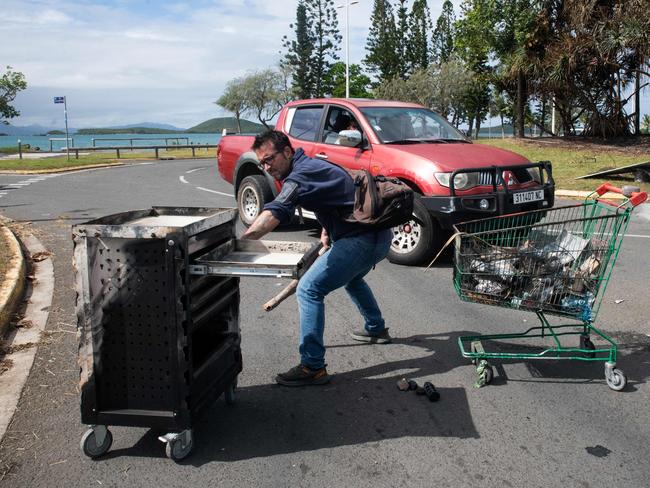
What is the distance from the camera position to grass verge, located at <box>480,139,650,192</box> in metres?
16.0

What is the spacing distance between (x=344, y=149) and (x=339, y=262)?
14.4ft

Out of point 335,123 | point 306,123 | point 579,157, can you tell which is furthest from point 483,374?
point 579,157

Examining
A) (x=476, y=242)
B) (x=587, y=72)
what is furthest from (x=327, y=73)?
(x=476, y=242)

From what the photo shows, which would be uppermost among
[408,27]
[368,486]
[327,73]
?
[408,27]

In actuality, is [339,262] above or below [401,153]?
below

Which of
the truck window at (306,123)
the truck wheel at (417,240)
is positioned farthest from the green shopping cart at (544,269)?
the truck window at (306,123)

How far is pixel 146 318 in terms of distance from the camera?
3.13m

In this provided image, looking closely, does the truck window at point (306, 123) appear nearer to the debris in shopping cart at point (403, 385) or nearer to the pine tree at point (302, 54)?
the debris in shopping cart at point (403, 385)

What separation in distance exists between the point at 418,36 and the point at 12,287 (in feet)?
207

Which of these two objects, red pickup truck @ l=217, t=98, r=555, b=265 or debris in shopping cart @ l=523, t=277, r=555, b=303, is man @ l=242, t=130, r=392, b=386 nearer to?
debris in shopping cart @ l=523, t=277, r=555, b=303

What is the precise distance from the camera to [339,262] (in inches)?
155

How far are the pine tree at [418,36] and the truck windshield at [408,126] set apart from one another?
188ft

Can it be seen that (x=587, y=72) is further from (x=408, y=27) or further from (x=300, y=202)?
(x=408, y=27)

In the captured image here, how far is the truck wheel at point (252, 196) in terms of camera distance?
364 inches
